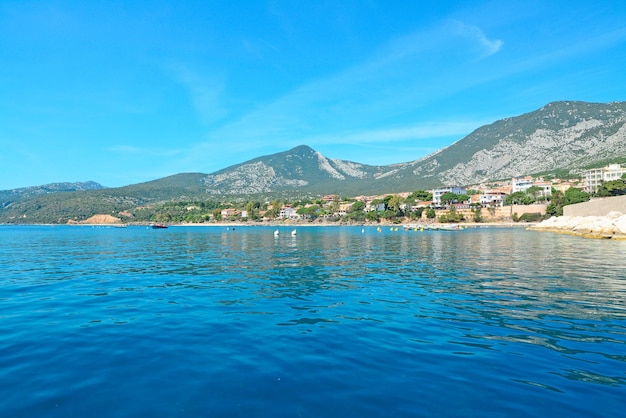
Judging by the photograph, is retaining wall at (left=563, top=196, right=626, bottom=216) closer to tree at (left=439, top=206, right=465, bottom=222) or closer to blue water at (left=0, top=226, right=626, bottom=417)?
tree at (left=439, top=206, right=465, bottom=222)

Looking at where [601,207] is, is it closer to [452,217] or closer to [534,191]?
[452,217]

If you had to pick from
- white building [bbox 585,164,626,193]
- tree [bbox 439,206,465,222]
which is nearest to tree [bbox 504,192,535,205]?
white building [bbox 585,164,626,193]

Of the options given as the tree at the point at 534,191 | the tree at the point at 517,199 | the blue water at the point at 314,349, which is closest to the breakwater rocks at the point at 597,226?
the blue water at the point at 314,349

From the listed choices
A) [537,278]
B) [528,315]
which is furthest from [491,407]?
[537,278]

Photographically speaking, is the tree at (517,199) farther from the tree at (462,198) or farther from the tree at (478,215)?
the tree at (462,198)

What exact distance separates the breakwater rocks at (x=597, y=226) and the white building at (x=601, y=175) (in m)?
87.1

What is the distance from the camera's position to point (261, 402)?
7105 mm

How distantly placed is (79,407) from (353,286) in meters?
15.0

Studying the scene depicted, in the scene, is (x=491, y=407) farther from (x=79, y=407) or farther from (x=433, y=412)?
(x=79, y=407)

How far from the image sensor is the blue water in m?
7.12

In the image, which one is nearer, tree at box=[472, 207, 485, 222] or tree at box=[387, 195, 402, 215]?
tree at box=[472, 207, 485, 222]

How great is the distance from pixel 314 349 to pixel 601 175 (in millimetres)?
201172

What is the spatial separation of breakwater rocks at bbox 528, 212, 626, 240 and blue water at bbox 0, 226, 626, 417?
153 feet

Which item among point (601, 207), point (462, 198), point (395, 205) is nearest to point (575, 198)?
point (601, 207)
